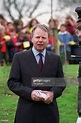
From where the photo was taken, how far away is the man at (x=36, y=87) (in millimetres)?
4910

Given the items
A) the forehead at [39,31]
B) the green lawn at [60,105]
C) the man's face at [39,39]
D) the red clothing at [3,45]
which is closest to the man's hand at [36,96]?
the man's face at [39,39]

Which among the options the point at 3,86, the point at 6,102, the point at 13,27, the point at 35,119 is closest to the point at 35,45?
the point at 35,119

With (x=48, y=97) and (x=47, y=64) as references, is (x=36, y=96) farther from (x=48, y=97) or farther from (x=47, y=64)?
(x=47, y=64)

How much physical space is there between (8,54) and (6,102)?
6534 millimetres

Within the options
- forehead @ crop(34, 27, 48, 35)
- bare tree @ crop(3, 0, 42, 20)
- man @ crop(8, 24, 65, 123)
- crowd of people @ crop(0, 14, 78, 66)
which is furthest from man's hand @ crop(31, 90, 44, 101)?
bare tree @ crop(3, 0, 42, 20)

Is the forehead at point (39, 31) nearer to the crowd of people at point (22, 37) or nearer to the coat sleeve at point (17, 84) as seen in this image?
the coat sleeve at point (17, 84)

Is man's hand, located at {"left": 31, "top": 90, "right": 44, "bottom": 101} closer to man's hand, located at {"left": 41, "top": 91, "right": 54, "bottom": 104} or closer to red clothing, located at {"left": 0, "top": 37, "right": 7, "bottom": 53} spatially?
man's hand, located at {"left": 41, "top": 91, "right": 54, "bottom": 104}

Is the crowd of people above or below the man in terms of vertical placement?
below

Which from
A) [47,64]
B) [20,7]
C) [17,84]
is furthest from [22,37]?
[17,84]

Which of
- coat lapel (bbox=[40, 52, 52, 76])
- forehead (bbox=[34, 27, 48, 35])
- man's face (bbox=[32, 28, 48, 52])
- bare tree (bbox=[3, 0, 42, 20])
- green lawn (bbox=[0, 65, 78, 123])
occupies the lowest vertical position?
green lawn (bbox=[0, 65, 78, 123])

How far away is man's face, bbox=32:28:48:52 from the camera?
4.90 metres

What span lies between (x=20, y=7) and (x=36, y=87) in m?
19.3

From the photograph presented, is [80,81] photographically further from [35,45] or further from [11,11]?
[11,11]

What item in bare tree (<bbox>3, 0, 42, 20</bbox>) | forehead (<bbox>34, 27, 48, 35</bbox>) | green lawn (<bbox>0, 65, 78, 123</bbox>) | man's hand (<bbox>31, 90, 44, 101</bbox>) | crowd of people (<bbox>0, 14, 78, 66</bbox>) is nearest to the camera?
man's hand (<bbox>31, 90, 44, 101</bbox>)
